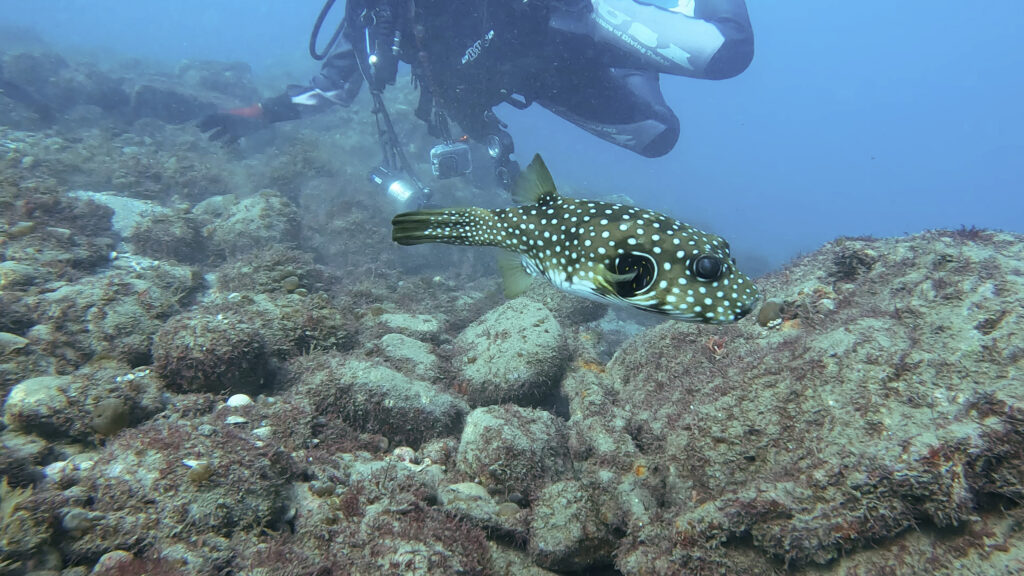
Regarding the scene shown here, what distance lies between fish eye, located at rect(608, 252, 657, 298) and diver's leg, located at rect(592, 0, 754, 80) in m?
12.1

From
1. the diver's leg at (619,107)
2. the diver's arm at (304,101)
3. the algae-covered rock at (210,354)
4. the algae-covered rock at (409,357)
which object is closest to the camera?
the algae-covered rock at (210,354)

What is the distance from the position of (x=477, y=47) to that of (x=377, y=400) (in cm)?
1051

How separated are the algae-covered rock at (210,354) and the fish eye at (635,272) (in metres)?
4.11

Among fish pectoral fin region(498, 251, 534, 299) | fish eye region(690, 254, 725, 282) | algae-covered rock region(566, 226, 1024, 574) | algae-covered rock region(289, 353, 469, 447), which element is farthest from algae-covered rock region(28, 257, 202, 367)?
fish eye region(690, 254, 725, 282)

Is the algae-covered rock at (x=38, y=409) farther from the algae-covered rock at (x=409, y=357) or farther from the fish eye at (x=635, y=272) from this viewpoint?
the fish eye at (x=635, y=272)

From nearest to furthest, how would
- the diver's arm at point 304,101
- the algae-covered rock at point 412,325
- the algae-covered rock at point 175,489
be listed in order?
the algae-covered rock at point 175,489 → the algae-covered rock at point 412,325 → the diver's arm at point 304,101

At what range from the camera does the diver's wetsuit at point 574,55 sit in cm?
1180

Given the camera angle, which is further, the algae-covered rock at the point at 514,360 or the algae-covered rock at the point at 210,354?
the algae-covered rock at the point at 514,360

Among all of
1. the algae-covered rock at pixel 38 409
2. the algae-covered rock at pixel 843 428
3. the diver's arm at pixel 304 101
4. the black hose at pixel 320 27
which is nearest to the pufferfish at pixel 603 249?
the algae-covered rock at pixel 843 428

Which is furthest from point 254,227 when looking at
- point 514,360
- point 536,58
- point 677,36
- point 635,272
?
point 677,36

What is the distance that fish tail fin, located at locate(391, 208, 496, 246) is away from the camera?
144 inches

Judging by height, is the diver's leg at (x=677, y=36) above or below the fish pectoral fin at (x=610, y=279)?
above

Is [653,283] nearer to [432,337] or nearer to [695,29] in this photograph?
[432,337]

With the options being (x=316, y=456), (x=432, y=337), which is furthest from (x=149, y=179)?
(x=316, y=456)
